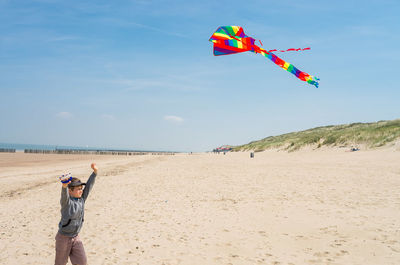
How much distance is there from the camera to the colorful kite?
4.41 meters

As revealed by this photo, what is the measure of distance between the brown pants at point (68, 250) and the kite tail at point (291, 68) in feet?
13.2

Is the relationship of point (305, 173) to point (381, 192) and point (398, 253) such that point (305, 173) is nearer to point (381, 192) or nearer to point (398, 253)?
point (381, 192)

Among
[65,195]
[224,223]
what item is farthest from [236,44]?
[224,223]

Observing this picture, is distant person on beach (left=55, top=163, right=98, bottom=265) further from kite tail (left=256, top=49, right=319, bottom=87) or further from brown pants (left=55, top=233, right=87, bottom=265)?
kite tail (left=256, top=49, right=319, bottom=87)

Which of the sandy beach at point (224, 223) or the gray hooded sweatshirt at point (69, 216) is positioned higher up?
the gray hooded sweatshirt at point (69, 216)

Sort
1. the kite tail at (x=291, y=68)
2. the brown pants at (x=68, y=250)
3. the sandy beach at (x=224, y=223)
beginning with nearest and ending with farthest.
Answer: the kite tail at (x=291, y=68) → the brown pants at (x=68, y=250) → the sandy beach at (x=224, y=223)

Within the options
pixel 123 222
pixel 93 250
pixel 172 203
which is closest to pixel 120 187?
pixel 172 203

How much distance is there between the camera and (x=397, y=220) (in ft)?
27.7

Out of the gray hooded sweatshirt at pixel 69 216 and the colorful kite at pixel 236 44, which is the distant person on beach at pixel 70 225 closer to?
the gray hooded sweatshirt at pixel 69 216

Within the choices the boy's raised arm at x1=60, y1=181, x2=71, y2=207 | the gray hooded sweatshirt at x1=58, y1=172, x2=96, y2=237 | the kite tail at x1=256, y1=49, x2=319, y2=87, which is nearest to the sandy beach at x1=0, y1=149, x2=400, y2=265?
the gray hooded sweatshirt at x1=58, y1=172, x2=96, y2=237

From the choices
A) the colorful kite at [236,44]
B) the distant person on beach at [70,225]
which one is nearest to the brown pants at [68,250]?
the distant person on beach at [70,225]

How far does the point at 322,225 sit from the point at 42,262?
22.8 ft

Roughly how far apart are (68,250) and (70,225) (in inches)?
17.1

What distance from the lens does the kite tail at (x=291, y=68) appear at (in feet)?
14.0
